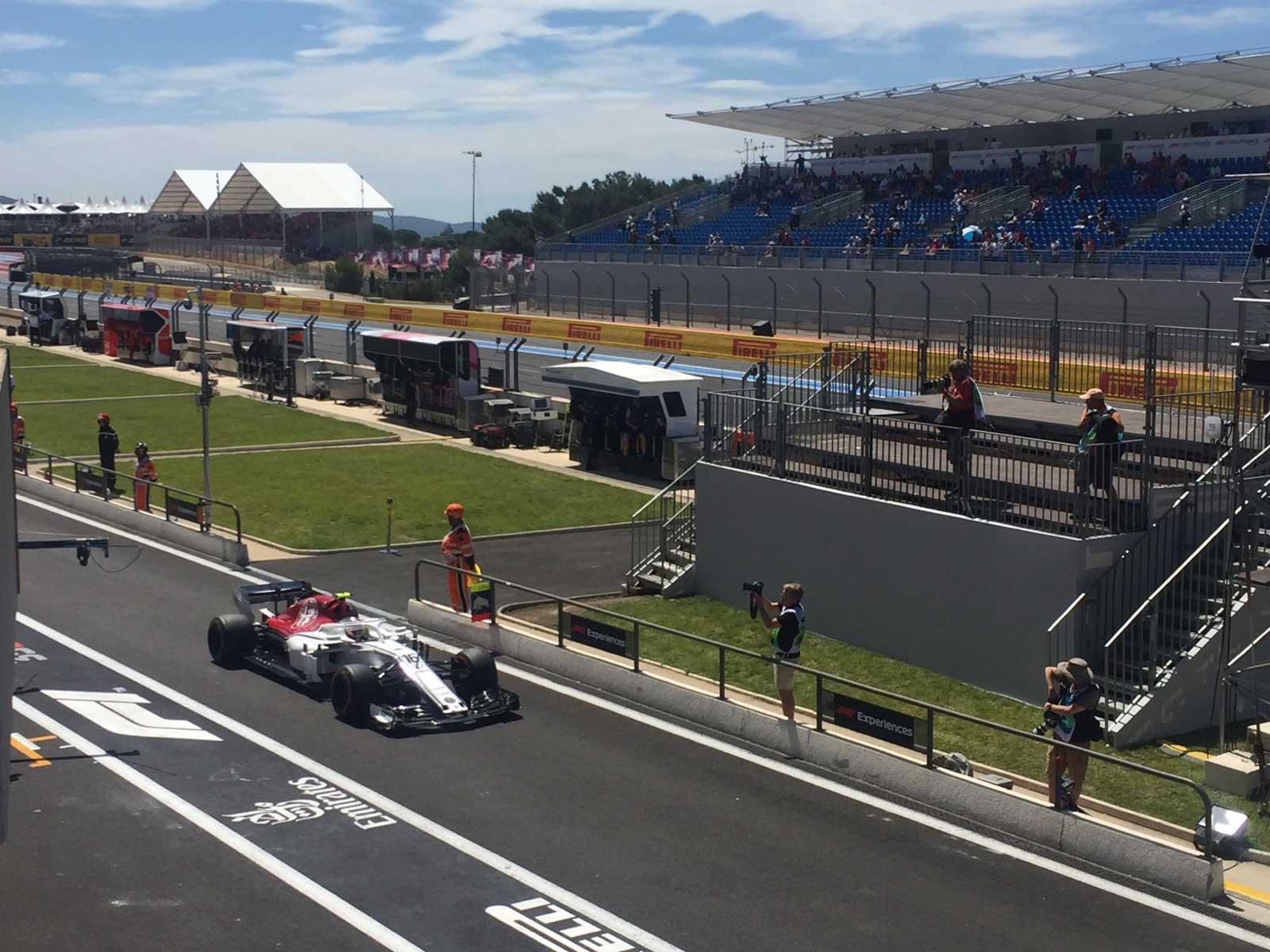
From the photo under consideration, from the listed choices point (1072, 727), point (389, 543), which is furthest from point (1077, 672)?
point (389, 543)

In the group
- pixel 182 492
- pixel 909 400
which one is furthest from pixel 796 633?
pixel 182 492

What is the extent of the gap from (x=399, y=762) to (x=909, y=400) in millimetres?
12910

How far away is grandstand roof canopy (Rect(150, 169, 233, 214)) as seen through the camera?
456 ft

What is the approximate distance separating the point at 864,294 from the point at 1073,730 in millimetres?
34127

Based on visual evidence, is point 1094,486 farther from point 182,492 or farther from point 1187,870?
point 182,492

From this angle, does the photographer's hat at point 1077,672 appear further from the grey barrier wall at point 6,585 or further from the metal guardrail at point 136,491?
the metal guardrail at point 136,491

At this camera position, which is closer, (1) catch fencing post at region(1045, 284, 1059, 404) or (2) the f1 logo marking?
(2) the f1 logo marking

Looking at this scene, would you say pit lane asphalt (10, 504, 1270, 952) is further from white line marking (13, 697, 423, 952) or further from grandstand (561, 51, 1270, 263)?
grandstand (561, 51, 1270, 263)

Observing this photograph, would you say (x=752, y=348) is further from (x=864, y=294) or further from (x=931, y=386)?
(x=931, y=386)

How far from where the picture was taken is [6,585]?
10102mm

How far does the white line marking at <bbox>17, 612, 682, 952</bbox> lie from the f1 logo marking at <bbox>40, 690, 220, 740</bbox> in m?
0.36

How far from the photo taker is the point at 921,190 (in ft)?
194

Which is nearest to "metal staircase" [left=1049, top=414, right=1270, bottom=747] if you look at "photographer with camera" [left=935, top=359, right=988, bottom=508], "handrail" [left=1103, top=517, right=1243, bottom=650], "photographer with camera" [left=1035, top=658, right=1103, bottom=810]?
"handrail" [left=1103, top=517, right=1243, bottom=650]

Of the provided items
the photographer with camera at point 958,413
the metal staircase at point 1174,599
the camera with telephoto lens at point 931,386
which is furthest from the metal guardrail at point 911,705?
the camera with telephoto lens at point 931,386
